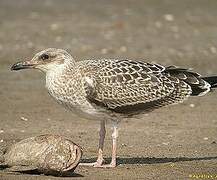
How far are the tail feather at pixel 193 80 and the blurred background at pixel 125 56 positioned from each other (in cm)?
92

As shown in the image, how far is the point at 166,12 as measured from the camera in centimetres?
2772

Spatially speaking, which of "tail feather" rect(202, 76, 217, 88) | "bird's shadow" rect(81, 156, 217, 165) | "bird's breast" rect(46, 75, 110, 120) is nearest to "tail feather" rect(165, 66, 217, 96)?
"tail feather" rect(202, 76, 217, 88)

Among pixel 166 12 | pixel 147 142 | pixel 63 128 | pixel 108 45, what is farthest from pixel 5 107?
pixel 166 12

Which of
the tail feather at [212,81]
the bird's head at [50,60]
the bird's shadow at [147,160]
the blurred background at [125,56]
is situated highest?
the bird's head at [50,60]

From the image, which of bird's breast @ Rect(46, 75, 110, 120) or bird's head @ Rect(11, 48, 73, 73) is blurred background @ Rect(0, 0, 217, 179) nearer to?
bird's breast @ Rect(46, 75, 110, 120)

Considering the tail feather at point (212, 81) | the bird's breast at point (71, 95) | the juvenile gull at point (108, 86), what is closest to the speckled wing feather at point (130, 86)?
the juvenile gull at point (108, 86)

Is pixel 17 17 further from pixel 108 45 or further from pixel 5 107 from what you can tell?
pixel 5 107

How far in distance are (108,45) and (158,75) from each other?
34.8 ft

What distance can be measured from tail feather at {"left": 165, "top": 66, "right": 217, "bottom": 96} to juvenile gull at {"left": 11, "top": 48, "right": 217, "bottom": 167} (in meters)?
Result: 0.01

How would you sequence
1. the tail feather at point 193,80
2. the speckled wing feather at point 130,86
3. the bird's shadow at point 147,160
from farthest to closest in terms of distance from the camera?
the tail feather at point 193,80
the bird's shadow at point 147,160
the speckled wing feather at point 130,86

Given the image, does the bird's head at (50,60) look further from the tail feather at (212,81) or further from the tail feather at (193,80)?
the tail feather at (212,81)

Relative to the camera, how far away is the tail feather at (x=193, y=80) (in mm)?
11641

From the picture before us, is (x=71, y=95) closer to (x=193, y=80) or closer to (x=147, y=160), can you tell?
(x=147, y=160)

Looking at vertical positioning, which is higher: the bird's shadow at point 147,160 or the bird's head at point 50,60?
the bird's head at point 50,60
